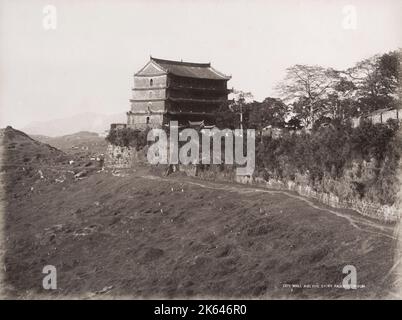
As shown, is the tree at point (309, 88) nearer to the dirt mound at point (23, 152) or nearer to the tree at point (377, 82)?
the tree at point (377, 82)

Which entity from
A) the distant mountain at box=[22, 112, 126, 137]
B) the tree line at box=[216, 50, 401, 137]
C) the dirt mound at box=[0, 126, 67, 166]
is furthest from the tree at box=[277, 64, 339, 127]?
the distant mountain at box=[22, 112, 126, 137]

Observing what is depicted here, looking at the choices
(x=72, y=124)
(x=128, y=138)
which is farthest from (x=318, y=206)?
(x=72, y=124)

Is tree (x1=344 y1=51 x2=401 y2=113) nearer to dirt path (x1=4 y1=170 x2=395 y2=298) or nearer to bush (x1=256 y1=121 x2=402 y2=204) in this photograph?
bush (x1=256 y1=121 x2=402 y2=204)

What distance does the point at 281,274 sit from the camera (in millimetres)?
22312

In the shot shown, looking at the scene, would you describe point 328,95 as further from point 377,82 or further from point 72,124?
point 72,124

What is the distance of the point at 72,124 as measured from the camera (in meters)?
157

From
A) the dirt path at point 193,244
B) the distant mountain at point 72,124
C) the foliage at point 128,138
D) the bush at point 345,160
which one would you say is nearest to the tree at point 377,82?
the bush at point 345,160

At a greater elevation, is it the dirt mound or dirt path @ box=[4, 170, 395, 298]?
the dirt mound

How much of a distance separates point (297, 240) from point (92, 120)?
137 meters

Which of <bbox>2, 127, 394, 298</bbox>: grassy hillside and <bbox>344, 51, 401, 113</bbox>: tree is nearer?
<bbox>2, 127, 394, 298</bbox>: grassy hillside

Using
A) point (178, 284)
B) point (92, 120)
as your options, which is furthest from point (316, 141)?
point (92, 120)

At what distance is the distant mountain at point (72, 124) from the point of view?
149 m

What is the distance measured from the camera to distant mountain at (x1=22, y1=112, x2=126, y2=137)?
148863mm
